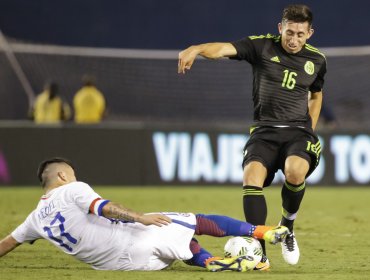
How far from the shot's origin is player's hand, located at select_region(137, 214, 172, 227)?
6293 mm

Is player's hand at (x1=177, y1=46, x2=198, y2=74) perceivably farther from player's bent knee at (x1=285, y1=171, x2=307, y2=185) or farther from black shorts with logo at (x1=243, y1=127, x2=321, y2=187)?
player's bent knee at (x1=285, y1=171, x2=307, y2=185)

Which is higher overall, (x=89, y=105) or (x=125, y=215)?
(x=89, y=105)

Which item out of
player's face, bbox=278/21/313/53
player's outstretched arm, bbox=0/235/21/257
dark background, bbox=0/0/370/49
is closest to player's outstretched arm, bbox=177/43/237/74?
player's face, bbox=278/21/313/53

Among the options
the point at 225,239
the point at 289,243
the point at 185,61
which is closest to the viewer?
the point at 185,61

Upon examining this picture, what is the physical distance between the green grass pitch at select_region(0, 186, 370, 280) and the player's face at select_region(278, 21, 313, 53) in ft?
5.48

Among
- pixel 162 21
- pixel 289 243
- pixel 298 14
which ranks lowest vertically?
pixel 289 243

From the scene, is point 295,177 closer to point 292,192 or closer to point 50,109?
point 292,192

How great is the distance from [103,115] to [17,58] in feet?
8.55

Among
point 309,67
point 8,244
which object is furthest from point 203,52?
point 8,244

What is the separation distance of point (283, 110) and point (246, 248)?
1.31 meters

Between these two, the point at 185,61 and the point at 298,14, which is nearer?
the point at 185,61

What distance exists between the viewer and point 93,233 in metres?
6.48

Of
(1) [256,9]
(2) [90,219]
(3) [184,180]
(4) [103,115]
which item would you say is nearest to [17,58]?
(4) [103,115]

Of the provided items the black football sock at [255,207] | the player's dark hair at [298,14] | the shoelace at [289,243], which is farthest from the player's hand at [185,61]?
the shoelace at [289,243]
